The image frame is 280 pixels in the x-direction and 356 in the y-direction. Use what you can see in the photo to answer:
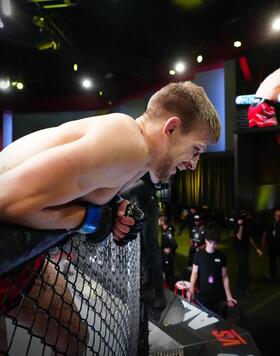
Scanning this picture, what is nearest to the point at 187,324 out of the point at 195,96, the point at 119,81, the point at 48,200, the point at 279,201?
the point at 195,96

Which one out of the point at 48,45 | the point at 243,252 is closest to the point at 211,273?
the point at 243,252

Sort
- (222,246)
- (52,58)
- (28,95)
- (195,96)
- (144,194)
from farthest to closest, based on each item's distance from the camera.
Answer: (28,95) < (52,58) < (222,246) < (144,194) < (195,96)

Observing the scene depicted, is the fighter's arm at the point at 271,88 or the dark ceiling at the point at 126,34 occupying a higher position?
the dark ceiling at the point at 126,34

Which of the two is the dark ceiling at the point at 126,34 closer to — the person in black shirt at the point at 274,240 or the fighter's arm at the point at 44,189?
the person in black shirt at the point at 274,240

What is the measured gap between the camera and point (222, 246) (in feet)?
28.4

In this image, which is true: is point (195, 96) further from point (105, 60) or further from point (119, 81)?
point (119, 81)

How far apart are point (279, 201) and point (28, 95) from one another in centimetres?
979

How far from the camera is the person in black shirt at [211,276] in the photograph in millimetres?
4078

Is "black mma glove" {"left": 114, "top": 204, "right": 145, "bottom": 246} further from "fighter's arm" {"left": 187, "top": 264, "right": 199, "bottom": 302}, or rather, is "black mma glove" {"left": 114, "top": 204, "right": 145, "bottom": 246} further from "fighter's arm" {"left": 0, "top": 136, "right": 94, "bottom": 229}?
"fighter's arm" {"left": 187, "top": 264, "right": 199, "bottom": 302}

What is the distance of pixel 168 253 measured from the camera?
17.4 feet

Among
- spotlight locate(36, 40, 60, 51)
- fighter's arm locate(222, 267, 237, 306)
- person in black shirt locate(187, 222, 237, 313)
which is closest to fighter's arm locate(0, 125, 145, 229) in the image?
person in black shirt locate(187, 222, 237, 313)

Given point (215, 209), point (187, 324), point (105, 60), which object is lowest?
point (187, 324)

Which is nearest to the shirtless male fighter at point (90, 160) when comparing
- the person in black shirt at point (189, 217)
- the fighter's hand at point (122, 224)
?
the fighter's hand at point (122, 224)

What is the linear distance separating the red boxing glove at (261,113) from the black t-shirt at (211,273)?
106 inches
